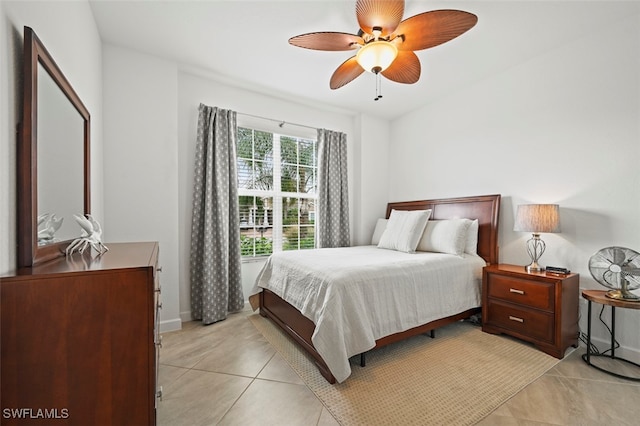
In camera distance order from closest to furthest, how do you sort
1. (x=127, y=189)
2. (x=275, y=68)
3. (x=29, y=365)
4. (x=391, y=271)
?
(x=29, y=365) < (x=391, y=271) < (x=127, y=189) < (x=275, y=68)

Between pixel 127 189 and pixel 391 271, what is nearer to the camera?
pixel 391 271

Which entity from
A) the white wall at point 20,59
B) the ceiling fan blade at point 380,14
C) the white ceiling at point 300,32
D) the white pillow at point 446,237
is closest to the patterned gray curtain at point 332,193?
the white ceiling at point 300,32

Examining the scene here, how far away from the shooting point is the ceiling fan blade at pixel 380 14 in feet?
4.82

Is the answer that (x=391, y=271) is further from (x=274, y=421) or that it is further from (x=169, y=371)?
(x=169, y=371)

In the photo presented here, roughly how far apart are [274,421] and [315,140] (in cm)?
323

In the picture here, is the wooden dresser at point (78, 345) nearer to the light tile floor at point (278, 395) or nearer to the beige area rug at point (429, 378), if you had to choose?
the light tile floor at point (278, 395)

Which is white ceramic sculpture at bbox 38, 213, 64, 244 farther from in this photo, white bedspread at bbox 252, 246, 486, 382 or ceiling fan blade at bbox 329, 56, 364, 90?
ceiling fan blade at bbox 329, 56, 364, 90

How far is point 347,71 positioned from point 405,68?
45 centimetres

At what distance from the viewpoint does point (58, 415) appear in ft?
2.81

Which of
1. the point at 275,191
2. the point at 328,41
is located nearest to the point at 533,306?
the point at 328,41

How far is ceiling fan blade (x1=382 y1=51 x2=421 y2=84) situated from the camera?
1.94 meters

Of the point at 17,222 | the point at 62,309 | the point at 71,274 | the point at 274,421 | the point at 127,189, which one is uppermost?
the point at 127,189

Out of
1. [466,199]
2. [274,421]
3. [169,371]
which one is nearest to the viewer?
[274,421]

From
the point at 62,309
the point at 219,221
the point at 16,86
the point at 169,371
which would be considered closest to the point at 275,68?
the point at 219,221
